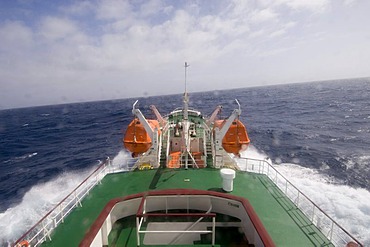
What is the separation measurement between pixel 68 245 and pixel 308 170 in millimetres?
22187

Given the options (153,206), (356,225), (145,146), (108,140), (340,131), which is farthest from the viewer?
(108,140)

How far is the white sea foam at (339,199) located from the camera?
1319cm

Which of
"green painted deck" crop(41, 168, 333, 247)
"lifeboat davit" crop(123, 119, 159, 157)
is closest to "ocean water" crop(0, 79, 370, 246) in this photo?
"green painted deck" crop(41, 168, 333, 247)

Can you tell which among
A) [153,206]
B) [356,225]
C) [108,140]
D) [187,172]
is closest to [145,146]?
[187,172]

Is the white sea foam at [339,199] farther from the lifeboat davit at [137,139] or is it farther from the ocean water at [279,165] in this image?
the lifeboat davit at [137,139]

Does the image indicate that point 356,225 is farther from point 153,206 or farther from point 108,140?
point 108,140

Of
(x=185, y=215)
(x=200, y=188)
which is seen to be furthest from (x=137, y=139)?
(x=185, y=215)

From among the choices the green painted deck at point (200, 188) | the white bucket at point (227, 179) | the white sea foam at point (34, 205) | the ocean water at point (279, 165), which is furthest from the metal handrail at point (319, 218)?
the white sea foam at point (34, 205)

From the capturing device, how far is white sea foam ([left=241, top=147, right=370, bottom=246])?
13.2 meters

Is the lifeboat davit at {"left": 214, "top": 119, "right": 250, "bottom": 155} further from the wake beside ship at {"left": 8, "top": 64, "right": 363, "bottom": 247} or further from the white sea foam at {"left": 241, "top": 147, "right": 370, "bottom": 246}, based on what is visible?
the white sea foam at {"left": 241, "top": 147, "right": 370, "bottom": 246}

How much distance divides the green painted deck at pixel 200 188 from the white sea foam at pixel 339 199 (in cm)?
696

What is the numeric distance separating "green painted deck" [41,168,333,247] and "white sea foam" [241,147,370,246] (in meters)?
6.96

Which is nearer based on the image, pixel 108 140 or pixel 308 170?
pixel 308 170

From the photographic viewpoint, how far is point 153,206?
9031 millimetres
